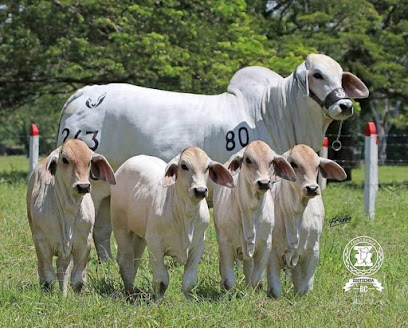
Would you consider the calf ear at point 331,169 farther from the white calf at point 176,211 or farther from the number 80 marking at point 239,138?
the number 80 marking at point 239,138

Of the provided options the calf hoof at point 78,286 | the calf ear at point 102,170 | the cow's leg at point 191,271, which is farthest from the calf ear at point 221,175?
→ the calf hoof at point 78,286

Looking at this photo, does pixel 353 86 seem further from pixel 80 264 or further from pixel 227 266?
pixel 80 264

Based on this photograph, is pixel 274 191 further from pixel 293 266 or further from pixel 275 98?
pixel 275 98

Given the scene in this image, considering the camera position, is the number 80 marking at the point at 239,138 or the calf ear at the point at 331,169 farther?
the number 80 marking at the point at 239,138

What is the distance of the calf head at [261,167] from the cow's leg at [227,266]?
47cm

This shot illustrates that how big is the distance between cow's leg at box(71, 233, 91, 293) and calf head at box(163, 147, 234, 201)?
31.4 inches

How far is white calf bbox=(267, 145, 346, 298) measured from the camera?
6121mm

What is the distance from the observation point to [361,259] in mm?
7203

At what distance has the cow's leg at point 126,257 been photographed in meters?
6.43

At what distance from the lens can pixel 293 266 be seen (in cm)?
619

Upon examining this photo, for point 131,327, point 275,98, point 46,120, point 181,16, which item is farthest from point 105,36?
point 46,120

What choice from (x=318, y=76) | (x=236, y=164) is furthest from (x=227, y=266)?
(x=318, y=76)

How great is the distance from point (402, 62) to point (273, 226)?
12.6m

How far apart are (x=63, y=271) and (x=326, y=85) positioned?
9.60 feet
